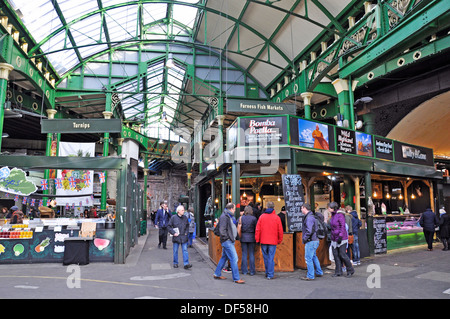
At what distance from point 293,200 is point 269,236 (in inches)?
72.5

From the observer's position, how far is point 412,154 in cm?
1323

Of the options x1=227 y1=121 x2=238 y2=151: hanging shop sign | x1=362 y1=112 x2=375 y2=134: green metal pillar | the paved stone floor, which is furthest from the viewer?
x1=362 y1=112 x2=375 y2=134: green metal pillar

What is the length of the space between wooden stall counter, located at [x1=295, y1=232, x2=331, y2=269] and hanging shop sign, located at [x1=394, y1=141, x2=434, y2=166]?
6232 mm

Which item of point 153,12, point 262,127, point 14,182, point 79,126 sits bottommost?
point 14,182

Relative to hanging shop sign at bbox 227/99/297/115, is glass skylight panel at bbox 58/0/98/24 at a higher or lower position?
higher

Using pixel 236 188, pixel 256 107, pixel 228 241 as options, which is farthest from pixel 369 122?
pixel 228 241

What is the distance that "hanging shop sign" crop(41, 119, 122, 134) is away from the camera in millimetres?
9742

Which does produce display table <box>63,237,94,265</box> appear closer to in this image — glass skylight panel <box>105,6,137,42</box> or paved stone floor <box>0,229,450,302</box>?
paved stone floor <box>0,229,450,302</box>

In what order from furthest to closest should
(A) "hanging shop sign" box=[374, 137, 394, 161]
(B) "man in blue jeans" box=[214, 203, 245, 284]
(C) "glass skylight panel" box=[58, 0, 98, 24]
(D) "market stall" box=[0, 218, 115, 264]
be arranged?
(C) "glass skylight panel" box=[58, 0, 98, 24] < (A) "hanging shop sign" box=[374, 137, 394, 161] < (D) "market stall" box=[0, 218, 115, 264] < (B) "man in blue jeans" box=[214, 203, 245, 284]

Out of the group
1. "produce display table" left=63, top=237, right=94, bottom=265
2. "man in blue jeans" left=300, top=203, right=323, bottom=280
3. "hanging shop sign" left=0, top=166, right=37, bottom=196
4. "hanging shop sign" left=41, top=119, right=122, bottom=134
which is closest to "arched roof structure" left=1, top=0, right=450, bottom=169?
"man in blue jeans" left=300, top=203, right=323, bottom=280

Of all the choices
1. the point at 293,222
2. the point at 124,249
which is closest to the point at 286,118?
the point at 293,222

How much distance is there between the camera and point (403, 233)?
1192 centimetres

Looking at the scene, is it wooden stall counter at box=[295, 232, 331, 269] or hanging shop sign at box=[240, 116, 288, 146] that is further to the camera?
hanging shop sign at box=[240, 116, 288, 146]

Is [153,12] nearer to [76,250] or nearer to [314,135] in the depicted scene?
[314,135]
